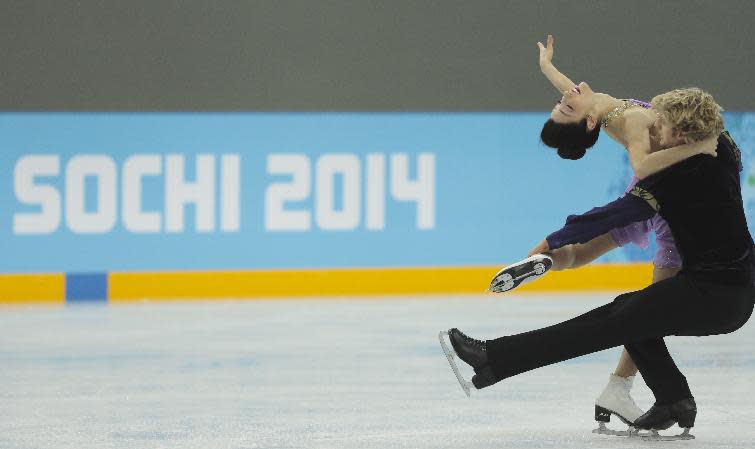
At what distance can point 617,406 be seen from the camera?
4348 mm

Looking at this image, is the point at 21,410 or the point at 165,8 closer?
the point at 21,410

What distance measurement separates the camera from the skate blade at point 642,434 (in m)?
4.26

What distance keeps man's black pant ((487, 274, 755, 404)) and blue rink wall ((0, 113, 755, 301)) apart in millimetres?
6058

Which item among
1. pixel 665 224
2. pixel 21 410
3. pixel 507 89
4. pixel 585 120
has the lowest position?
pixel 21 410

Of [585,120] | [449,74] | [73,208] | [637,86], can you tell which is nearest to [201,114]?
[73,208]

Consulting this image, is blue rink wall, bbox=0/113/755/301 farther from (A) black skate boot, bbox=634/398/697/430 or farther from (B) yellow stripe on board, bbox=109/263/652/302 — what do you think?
(A) black skate boot, bbox=634/398/697/430

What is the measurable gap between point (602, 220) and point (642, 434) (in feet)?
2.56

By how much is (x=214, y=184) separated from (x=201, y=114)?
52cm

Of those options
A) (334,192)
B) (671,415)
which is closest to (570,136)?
(671,415)

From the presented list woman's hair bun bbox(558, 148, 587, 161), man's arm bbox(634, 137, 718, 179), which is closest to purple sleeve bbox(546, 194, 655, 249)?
→ man's arm bbox(634, 137, 718, 179)

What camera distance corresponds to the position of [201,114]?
991cm

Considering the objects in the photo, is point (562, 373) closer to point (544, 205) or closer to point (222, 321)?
point (222, 321)

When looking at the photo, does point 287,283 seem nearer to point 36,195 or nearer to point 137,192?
point 137,192

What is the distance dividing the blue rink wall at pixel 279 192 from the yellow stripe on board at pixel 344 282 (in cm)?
4
